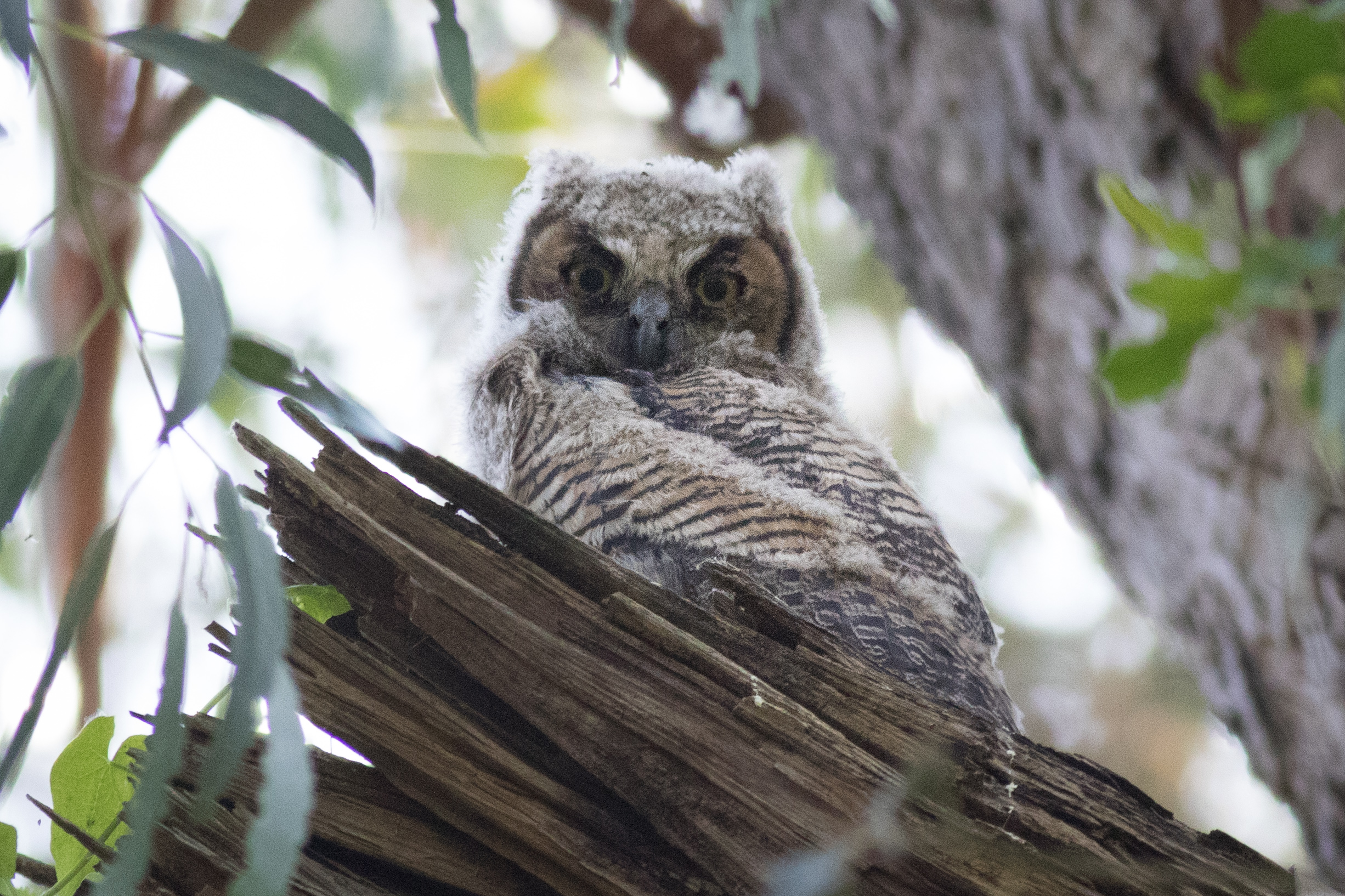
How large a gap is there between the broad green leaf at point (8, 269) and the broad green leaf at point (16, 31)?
0.15 m

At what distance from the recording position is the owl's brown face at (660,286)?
1.95 meters

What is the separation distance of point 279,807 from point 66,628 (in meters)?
0.24

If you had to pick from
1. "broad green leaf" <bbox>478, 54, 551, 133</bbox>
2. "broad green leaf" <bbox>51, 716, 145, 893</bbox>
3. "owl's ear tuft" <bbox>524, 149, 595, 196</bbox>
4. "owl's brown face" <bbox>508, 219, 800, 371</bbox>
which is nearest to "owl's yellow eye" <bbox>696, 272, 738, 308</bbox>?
"owl's brown face" <bbox>508, 219, 800, 371</bbox>

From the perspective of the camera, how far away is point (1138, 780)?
4438mm

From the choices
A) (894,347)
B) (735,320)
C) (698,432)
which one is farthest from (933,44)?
(894,347)

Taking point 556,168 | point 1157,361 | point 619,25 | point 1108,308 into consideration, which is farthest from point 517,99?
point 1157,361

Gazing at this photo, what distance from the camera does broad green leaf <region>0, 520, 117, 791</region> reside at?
780 mm

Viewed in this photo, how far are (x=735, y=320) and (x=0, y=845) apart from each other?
1.42m

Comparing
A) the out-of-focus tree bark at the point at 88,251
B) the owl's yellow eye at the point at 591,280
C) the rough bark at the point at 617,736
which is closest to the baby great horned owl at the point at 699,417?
the owl's yellow eye at the point at 591,280

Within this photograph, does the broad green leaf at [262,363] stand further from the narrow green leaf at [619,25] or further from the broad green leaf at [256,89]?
the narrow green leaf at [619,25]

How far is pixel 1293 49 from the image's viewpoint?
563mm

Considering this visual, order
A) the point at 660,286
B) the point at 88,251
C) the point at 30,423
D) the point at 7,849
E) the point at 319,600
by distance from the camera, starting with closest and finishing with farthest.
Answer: the point at 30,423, the point at 7,849, the point at 319,600, the point at 660,286, the point at 88,251

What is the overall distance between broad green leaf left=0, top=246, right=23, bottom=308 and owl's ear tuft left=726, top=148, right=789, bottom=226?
1.50m

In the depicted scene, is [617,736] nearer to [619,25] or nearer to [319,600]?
[319,600]
